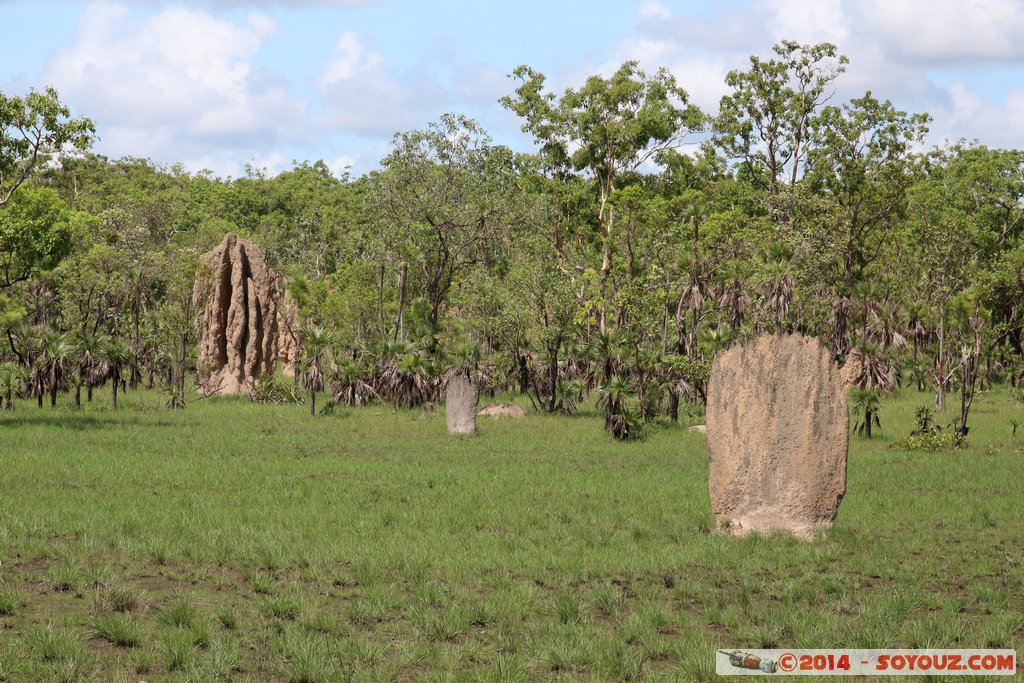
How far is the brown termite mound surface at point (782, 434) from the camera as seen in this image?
14.5 m

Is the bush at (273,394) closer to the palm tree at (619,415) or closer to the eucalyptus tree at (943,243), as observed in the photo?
the palm tree at (619,415)

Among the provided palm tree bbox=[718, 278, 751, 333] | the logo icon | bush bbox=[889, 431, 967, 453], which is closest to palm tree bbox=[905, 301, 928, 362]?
palm tree bbox=[718, 278, 751, 333]

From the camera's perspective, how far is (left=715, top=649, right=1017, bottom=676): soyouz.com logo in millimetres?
9141

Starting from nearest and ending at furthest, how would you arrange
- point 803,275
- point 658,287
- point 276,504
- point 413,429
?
point 276,504, point 413,429, point 658,287, point 803,275

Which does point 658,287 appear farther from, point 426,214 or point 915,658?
point 915,658

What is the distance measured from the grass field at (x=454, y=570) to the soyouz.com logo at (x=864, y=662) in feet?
0.83

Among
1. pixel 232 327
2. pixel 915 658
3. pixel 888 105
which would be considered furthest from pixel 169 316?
pixel 915 658

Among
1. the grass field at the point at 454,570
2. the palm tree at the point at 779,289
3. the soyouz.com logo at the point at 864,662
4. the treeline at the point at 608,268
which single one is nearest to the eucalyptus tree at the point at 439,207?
the treeline at the point at 608,268

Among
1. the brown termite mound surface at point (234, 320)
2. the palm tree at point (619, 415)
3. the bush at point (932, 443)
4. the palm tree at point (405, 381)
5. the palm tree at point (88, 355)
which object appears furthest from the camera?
the brown termite mound surface at point (234, 320)

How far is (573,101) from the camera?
188 ft

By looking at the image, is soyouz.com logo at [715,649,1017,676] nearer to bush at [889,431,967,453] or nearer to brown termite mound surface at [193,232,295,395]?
bush at [889,431,967,453]

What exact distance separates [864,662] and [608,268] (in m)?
44.2

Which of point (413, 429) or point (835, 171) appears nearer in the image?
point (413, 429)

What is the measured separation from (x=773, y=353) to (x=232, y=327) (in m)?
34.2
